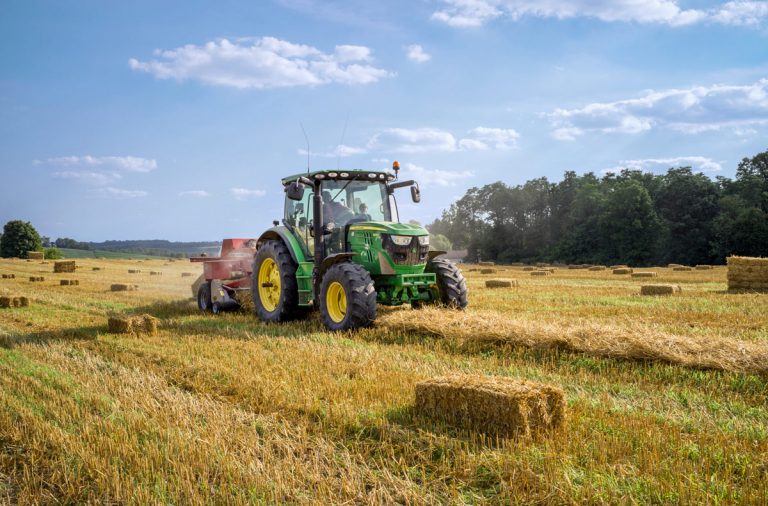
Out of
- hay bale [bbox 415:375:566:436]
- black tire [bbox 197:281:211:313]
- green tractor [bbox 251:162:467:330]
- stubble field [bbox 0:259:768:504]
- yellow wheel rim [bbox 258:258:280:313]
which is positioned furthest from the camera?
black tire [bbox 197:281:211:313]

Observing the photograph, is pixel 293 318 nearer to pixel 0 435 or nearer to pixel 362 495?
pixel 0 435

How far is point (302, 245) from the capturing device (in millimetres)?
9914

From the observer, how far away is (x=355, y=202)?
9805 mm

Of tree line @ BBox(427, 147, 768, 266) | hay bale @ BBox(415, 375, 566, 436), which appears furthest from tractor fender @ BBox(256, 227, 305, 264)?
tree line @ BBox(427, 147, 768, 266)

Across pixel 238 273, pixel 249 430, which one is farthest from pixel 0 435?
pixel 238 273

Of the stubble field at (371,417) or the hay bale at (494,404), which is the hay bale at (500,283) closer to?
the stubble field at (371,417)

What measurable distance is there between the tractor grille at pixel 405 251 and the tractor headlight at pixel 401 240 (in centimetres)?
4

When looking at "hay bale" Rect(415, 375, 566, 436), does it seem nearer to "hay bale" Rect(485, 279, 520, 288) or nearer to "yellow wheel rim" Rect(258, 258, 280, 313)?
"yellow wheel rim" Rect(258, 258, 280, 313)

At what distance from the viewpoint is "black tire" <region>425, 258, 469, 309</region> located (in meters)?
9.27

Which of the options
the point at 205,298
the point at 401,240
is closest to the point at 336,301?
the point at 401,240

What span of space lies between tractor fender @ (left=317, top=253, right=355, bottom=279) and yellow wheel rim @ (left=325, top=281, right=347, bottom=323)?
351mm

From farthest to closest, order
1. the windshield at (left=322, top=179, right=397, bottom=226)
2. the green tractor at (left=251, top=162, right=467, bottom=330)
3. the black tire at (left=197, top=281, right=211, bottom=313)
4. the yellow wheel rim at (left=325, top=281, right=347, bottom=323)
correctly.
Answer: the black tire at (left=197, top=281, right=211, bottom=313), the windshield at (left=322, top=179, right=397, bottom=226), the yellow wheel rim at (left=325, top=281, right=347, bottom=323), the green tractor at (left=251, top=162, right=467, bottom=330)

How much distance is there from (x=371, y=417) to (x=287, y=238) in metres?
5.84

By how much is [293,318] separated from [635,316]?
5315 millimetres
